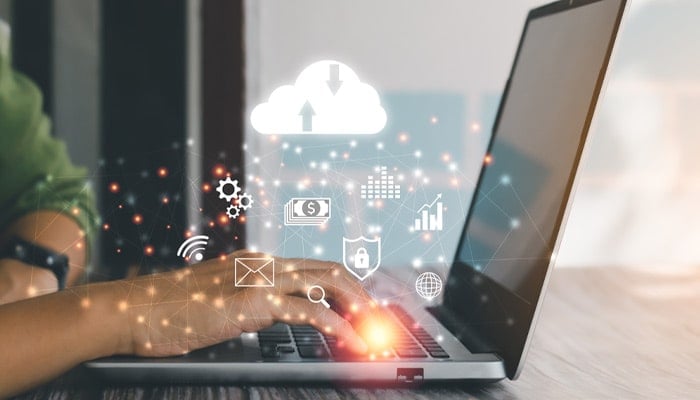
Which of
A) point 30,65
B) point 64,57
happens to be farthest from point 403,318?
point 30,65

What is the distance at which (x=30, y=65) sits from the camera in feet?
3.49

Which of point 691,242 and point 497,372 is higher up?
point 497,372

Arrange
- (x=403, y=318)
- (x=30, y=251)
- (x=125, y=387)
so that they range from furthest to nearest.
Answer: (x=30, y=251) < (x=403, y=318) < (x=125, y=387)

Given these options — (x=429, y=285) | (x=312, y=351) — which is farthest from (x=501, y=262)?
(x=312, y=351)

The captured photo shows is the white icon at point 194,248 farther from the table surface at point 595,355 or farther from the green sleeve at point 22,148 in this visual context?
the green sleeve at point 22,148

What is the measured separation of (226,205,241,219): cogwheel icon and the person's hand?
0.05m

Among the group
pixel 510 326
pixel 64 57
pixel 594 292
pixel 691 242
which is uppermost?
pixel 64 57

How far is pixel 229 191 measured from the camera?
0.61 metres

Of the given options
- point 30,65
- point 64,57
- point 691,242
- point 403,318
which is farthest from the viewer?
point 691,242

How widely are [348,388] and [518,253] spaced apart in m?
0.16

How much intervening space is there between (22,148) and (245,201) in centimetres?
68

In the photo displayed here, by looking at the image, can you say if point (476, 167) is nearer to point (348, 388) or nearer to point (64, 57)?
point (348, 388)

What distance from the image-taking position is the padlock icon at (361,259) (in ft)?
1.93

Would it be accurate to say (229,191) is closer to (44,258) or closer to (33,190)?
(44,258)
